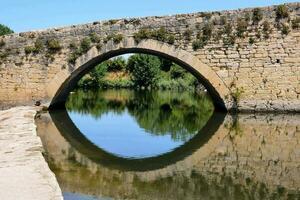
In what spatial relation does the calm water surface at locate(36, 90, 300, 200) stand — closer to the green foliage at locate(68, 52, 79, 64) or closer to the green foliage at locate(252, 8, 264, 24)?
the green foliage at locate(68, 52, 79, 64)

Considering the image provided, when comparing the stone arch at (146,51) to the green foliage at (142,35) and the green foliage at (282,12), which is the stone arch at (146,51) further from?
the green foliage at (282,12)

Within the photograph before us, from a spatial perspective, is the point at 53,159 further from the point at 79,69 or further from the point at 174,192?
the point at 79,69

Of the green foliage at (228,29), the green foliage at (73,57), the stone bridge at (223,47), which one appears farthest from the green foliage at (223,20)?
the green foliage at (73,57)

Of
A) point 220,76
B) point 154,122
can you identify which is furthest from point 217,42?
point 154,122

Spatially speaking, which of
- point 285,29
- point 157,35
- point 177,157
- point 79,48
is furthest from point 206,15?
point 177,157

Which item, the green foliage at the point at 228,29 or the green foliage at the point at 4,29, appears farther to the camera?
the green foliage at the point at 4,29

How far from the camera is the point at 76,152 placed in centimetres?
923

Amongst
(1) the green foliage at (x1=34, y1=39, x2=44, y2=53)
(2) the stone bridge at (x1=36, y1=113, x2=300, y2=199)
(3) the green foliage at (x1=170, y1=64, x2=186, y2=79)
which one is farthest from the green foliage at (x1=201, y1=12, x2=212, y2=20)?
(3) the green foliage at (x1=170, y1=64, x2=186, y2=79)

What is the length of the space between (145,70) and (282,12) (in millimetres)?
26965

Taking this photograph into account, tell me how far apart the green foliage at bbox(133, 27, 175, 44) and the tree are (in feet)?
82.2

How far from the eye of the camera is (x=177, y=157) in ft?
28.7

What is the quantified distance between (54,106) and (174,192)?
43.5 ft

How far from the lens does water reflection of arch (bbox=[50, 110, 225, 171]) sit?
8.08m

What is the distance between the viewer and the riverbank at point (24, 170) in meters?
5.12
